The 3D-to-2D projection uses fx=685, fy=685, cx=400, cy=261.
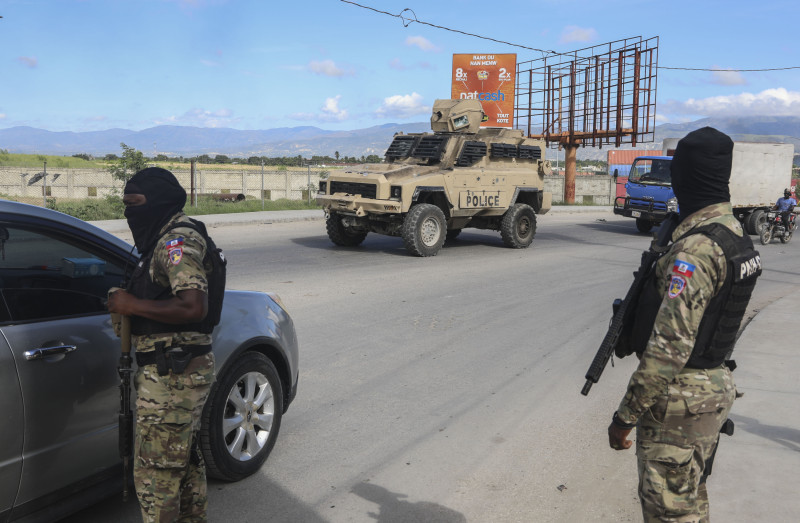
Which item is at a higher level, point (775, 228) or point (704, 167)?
point (704, 167)

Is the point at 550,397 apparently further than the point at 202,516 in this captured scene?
Yes

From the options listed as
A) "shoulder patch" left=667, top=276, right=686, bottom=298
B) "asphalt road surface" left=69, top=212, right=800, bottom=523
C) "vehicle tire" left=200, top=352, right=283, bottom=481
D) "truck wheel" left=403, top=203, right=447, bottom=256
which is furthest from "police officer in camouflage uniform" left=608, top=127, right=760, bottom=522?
"truck wheel" left=403, top=203, right=447, bottom=256

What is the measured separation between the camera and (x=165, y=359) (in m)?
2.63

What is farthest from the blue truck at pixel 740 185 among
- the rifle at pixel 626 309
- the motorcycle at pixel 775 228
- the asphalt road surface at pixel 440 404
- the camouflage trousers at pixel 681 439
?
the camouflage trousers at pixel 681 439

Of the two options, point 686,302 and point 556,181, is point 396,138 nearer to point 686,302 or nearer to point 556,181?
point 686,302

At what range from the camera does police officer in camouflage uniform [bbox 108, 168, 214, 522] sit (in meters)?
2.60

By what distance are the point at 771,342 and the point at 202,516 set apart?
6204mm

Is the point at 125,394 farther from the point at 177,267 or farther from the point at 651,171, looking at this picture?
the point at 651,171

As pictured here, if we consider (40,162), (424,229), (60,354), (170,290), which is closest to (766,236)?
(424,229)

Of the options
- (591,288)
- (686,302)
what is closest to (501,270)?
(591,288)

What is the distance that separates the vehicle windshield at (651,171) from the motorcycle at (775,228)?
2.86 m

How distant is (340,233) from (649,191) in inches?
365

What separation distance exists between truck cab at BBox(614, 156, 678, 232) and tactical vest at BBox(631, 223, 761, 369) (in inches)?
641

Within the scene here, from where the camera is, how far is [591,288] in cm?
1012
